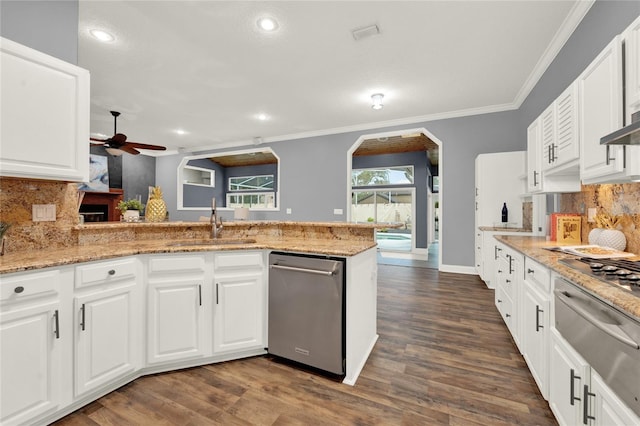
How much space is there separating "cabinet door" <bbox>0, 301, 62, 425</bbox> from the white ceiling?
256 cm

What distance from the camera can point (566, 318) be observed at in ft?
4.10

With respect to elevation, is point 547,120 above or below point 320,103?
below

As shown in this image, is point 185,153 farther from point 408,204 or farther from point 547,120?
point 547,120

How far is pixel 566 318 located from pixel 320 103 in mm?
4249

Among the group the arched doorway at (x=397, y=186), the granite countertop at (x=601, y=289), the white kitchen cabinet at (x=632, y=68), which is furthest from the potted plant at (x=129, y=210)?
the arched doorway at (x=397, y=186)

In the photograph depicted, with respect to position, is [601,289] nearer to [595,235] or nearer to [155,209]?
[595,235]

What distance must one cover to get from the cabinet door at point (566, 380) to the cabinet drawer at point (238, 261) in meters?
1.80

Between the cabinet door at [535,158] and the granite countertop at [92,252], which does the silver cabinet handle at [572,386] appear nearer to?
the granite countertop at [92,252]

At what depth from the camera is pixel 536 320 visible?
167 centimetres

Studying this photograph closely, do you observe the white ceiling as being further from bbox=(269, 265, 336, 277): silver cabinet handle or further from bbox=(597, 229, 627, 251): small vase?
bbox=(269, 265, 336, 277): silver cabinet handle

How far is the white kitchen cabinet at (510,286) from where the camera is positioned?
210 centimetres

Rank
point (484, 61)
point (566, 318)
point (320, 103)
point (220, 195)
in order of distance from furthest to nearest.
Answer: point (220, 195) < point (320, 103) < point (484, 61) < point (566, 318)

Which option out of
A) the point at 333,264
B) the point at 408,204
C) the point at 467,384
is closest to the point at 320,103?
the point at 333,264

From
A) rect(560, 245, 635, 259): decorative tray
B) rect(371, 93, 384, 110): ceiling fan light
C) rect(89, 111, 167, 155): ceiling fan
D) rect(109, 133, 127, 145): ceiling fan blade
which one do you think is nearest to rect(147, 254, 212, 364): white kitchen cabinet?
rect(560, 245, 635, 259): decorative tray
